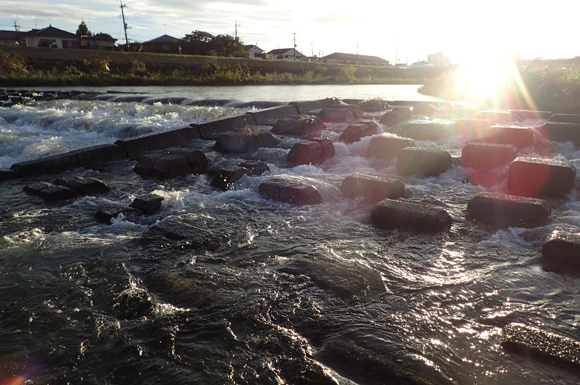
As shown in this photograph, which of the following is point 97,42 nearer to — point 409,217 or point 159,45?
point 159,45

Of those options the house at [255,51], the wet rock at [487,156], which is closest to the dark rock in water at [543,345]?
the wet rock at [487,156]

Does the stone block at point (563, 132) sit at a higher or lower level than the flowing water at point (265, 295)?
higher

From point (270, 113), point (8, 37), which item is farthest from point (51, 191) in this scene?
point (8, 37)

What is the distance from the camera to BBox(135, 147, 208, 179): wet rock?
6.33 metres

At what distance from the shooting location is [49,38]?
5712cm

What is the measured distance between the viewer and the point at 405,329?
2.59 meters

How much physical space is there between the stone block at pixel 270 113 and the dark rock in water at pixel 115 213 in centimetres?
708

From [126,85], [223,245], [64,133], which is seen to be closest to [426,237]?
[223,245]

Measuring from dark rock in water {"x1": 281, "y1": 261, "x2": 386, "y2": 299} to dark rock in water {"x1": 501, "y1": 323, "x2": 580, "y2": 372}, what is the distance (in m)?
0.89

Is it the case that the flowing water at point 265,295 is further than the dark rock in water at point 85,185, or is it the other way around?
the dark rock in water at point 85,185

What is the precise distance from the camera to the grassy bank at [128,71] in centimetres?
2631

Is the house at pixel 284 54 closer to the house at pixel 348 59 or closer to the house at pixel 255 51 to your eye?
the house at pixel 255 51

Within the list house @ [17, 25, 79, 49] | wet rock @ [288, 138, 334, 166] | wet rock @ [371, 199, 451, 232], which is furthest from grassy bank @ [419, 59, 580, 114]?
house @ [17, 25, 79, 49]

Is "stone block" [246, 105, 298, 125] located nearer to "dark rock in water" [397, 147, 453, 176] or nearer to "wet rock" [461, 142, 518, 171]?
"dark rock in water" [397, 147, 453, 176]
